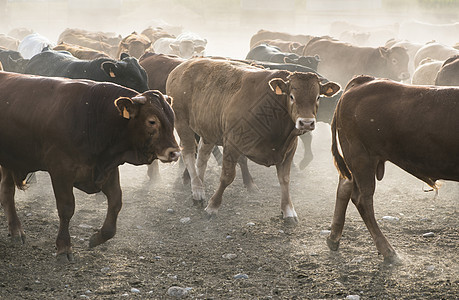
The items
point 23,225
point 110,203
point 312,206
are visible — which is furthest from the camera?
point 312,206

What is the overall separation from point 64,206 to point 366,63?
10.5 meters

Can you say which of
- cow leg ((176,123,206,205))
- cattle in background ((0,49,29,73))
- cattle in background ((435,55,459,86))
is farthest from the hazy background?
cow leg ((176,123,206,205))

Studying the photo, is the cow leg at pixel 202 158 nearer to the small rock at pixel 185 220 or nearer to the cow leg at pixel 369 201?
the small rock at pixel 185 220

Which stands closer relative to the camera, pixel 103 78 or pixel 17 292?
pixel 17 292

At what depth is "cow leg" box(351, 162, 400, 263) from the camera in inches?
216

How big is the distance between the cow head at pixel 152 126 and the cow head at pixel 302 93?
1.42 m

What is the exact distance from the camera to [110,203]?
5.80 metres

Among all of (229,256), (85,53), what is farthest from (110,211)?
(85,53)

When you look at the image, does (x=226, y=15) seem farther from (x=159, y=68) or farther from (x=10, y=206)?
(x=10, y=206)

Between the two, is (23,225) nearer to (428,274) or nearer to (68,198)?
(68,198)

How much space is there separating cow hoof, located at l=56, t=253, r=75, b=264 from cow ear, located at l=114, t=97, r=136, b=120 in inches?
52.0

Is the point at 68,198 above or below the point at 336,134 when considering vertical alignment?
below

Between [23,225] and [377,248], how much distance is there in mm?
3562

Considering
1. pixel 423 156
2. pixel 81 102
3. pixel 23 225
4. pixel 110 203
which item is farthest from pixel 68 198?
pixel 423 156
